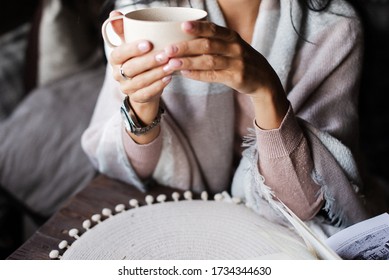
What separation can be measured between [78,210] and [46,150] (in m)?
0.40

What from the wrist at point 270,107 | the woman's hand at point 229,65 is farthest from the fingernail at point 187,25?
the wrist at point 270,107

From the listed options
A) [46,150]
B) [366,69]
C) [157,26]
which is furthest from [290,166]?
[46,150]

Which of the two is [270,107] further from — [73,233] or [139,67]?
[73,233]

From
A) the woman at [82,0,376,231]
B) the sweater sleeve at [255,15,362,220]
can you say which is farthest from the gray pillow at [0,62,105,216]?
the sweater sleeve at [255,15,362,220]

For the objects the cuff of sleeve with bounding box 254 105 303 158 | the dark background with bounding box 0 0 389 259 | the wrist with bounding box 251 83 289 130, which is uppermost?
the wrist with bounding box 251 83 289 130

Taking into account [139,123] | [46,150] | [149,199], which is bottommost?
[46,150]

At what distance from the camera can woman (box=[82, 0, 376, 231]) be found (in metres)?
0.57

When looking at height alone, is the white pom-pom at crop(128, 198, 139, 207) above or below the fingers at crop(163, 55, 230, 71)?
below

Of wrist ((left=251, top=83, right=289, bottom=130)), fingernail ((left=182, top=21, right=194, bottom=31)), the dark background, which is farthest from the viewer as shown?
the dark background

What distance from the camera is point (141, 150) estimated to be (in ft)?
2.15

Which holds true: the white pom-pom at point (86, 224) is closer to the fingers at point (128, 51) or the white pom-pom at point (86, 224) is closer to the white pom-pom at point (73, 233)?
the white pom-pom at point (73, 233)

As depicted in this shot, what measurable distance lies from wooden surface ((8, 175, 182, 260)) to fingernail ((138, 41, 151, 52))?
0.26 metres

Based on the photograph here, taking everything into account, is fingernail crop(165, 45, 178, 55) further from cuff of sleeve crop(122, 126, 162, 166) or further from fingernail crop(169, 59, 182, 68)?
cuff of sleeve crop(122, 126, 162, 166)

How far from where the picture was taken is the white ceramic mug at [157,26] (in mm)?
439
